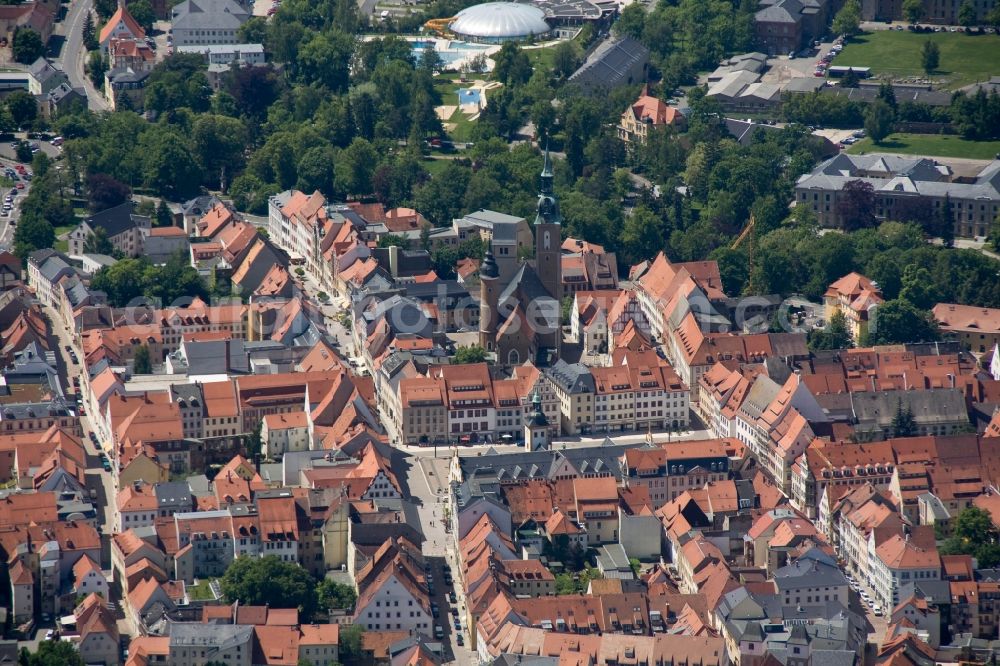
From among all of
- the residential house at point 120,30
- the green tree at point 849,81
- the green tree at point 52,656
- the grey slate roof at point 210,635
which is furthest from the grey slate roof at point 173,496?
the green tree at point 849,81

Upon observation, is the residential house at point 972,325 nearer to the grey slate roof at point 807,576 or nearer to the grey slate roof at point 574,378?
the grey slate roof at point 574,378

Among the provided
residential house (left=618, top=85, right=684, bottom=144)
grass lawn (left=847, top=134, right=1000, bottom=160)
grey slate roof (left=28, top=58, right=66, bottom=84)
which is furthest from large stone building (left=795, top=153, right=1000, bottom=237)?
grey slate roof (left=28, top=58, right=66, bottom=84)

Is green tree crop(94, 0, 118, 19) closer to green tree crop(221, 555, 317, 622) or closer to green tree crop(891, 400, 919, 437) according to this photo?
green tree crop(891, 400, 919, 437)

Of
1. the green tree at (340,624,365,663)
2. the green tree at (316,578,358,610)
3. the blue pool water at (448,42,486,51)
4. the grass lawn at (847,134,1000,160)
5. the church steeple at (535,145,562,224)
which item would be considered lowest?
the grass lawn at (847,134,1000,160)

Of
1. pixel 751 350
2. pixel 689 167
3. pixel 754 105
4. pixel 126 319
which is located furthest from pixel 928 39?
pixel 126 319

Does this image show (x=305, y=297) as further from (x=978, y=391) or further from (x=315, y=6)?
(x=315, y=6)

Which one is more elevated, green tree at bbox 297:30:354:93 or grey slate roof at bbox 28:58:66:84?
grey slate roof at bbox 28:58:66:84
